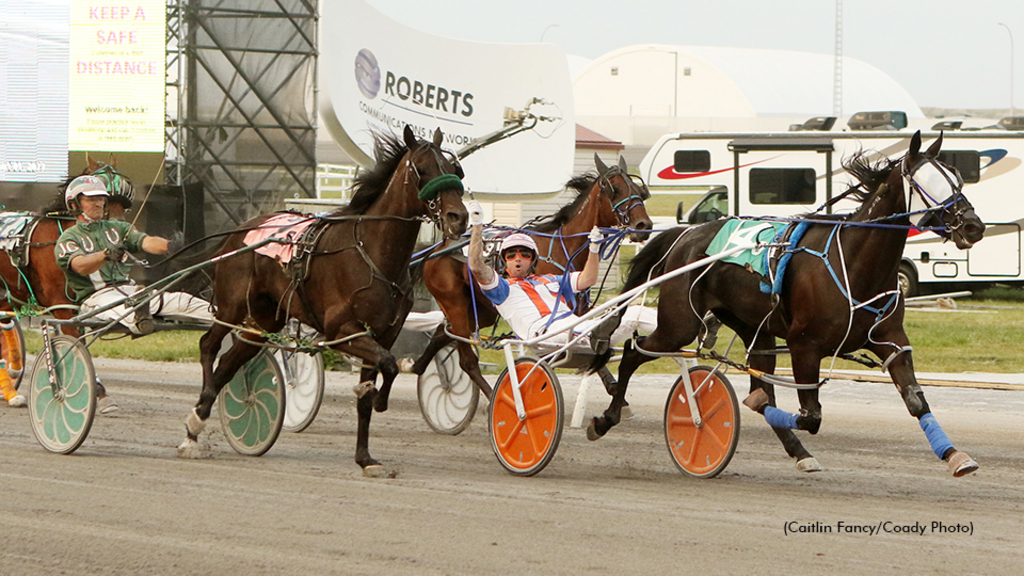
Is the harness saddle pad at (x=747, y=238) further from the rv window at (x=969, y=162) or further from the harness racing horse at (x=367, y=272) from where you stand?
the rv window at (x=969, y=162)

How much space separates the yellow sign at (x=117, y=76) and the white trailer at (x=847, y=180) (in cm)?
834

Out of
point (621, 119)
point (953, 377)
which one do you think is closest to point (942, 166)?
point (953, 377)

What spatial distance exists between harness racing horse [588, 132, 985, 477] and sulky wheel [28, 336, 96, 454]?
127 inches

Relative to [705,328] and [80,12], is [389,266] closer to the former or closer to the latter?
[705,328]

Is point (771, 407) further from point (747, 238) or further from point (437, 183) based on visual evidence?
point (437, 183)

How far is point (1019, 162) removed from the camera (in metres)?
20.1

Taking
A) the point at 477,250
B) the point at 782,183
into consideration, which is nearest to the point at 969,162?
the point at 782,183

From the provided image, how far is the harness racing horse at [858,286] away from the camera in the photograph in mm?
6090

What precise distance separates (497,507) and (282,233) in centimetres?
262

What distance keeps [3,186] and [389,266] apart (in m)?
13.5

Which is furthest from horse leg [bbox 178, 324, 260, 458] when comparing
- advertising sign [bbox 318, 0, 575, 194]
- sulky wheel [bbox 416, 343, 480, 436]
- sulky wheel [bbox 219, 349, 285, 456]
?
advertising sign [bbox 318, 0, 575, 194]

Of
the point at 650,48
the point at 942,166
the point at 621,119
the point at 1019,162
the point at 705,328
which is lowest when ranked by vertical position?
the point at 705,328

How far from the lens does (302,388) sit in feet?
29.4

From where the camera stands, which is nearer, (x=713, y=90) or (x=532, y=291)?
(x=532, y=291)
